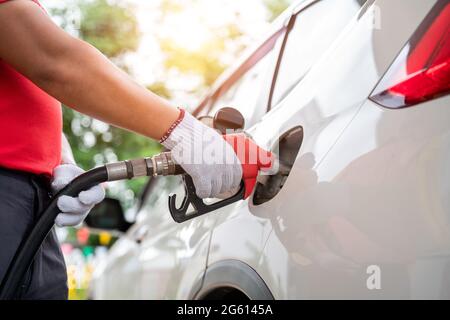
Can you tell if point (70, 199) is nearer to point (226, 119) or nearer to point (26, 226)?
point (26, 226)

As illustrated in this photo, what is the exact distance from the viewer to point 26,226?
5.69 feet

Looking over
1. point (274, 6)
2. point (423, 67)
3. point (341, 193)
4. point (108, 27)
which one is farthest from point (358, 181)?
point (274, 6)

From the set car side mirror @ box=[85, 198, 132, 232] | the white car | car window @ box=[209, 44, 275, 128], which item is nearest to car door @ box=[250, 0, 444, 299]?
the white car

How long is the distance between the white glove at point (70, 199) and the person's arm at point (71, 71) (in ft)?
0.85

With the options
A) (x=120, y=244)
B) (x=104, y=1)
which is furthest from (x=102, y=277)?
(x=104, y=1)

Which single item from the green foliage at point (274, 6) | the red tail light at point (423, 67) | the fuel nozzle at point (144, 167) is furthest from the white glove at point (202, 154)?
the green foliage at point (274, 6)

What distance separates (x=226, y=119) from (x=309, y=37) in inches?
18.3

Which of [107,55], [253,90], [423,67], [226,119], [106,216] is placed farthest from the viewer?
[107,55]

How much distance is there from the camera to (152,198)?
4531 mm

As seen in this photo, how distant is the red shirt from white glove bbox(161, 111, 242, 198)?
1.16 ft

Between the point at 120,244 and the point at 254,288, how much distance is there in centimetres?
245

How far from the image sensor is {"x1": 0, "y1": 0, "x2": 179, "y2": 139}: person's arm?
1.47 meters

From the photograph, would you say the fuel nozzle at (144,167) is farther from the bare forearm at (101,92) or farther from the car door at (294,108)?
the car door at (294,108)

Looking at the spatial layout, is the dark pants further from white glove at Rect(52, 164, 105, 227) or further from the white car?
the white car
